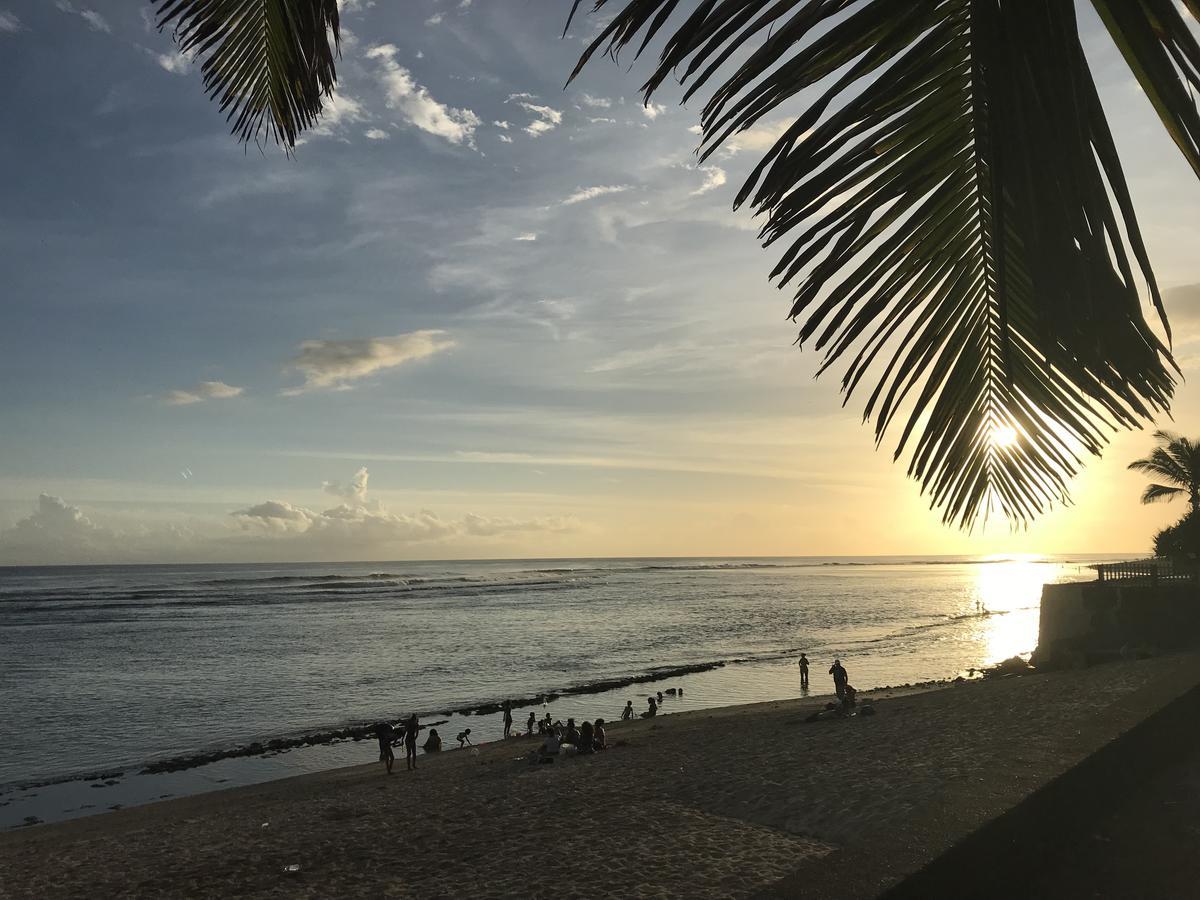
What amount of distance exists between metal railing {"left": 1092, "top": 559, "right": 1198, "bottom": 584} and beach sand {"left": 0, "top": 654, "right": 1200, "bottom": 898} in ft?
10.1

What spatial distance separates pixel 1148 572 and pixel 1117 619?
1.95 metres

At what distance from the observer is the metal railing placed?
21.4 m

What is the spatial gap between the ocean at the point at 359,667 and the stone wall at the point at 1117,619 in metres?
7.50

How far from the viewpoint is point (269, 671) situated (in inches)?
1448

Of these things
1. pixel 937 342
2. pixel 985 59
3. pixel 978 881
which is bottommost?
pixel 978 881

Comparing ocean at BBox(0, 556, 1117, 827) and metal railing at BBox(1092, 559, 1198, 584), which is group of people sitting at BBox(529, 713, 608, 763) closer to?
ocean at BBox(0, 556, 1117, 827)

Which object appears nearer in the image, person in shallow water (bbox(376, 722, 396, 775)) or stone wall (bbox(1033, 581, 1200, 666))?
person in shallow water (bbox(376, 722, 396, 775))

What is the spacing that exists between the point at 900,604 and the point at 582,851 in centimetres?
6601

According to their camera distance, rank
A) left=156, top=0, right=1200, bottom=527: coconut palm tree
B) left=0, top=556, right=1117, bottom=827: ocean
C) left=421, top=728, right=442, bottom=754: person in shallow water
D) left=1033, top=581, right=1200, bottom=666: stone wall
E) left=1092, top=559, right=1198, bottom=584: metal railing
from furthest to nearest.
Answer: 1. left=0, top=556, right=1117, bottom=827: ocean
2. left=421, top=728, right=442, bottom=754: person in shallow water
3. left=1092, top=559, right=1198, bottom=584: metal railing
4. left=1033, top=581, right=1200, bottom=666: stone wall
5. left=156, top=0, right=1200, bottom=527: coconut palm tree

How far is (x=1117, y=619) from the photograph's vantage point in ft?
71.1

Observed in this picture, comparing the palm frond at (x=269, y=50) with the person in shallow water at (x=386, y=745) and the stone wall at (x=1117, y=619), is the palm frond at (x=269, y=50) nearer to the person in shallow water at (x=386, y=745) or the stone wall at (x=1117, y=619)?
the person in shallow water at (x=386, y=745)

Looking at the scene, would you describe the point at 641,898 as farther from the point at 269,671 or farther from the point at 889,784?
the point at 269,671

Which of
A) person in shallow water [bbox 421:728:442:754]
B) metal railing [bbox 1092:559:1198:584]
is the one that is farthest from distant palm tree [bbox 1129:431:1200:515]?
person in shallow water [bbox 421:728:442:754]

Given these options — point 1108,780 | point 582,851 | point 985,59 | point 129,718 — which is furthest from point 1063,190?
point 129,718
